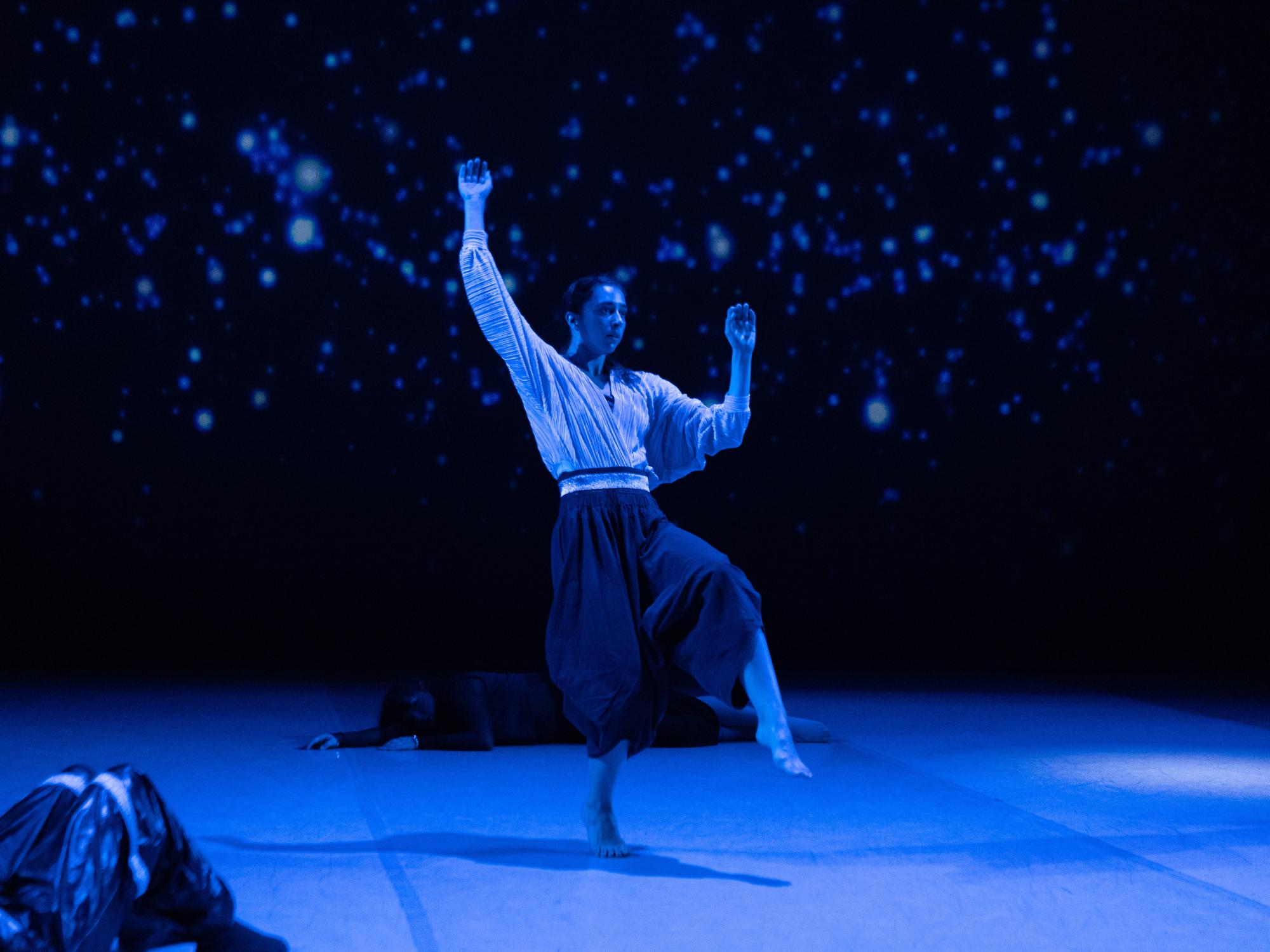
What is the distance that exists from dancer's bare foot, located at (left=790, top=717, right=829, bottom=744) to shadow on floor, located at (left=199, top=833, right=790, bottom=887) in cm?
132

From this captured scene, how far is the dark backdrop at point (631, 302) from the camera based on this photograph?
16.9ft

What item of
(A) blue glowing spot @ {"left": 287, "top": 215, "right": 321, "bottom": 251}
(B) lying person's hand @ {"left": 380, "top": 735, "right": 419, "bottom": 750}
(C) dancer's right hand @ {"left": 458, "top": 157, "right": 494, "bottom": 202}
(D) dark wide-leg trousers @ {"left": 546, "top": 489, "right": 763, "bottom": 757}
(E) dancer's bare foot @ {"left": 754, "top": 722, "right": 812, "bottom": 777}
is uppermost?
(A) blue glowing spot @ {"left": 287, "top": 215, "right": 321, "bottom": 251}

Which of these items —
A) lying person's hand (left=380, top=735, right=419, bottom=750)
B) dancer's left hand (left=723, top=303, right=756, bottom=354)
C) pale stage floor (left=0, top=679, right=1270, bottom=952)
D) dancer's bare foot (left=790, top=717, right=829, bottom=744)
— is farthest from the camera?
dancer's bare foot (left=790, top=717, right=829, bottom=744)

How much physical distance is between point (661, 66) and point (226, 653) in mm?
3274

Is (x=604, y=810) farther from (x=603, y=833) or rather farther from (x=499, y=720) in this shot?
(x=499, y=720)

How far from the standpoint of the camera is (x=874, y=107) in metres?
5.35

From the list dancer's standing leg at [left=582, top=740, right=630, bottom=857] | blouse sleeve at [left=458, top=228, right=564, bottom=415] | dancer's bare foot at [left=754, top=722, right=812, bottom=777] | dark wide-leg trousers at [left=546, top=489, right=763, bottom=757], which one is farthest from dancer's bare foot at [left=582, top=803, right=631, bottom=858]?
blouse sleeve at [left=458, top=228, right=564, bottom=415]

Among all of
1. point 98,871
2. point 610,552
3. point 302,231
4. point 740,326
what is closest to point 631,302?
point 302,231

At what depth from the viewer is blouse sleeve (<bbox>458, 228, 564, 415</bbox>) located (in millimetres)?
2199

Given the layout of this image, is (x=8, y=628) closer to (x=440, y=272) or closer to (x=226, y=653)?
(x=226, y=653)

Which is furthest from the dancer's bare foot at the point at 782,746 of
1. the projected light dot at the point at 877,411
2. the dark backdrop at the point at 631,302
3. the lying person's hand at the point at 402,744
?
the projected light dot at the point at 877,411

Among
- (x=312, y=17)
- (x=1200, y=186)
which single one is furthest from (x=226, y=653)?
(x=1200, y=186)

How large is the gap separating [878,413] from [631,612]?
3493mm

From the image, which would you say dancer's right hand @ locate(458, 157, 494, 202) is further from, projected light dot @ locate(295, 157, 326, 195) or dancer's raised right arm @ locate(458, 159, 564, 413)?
projected light dot @ locate(295, 157, 326, 195)
